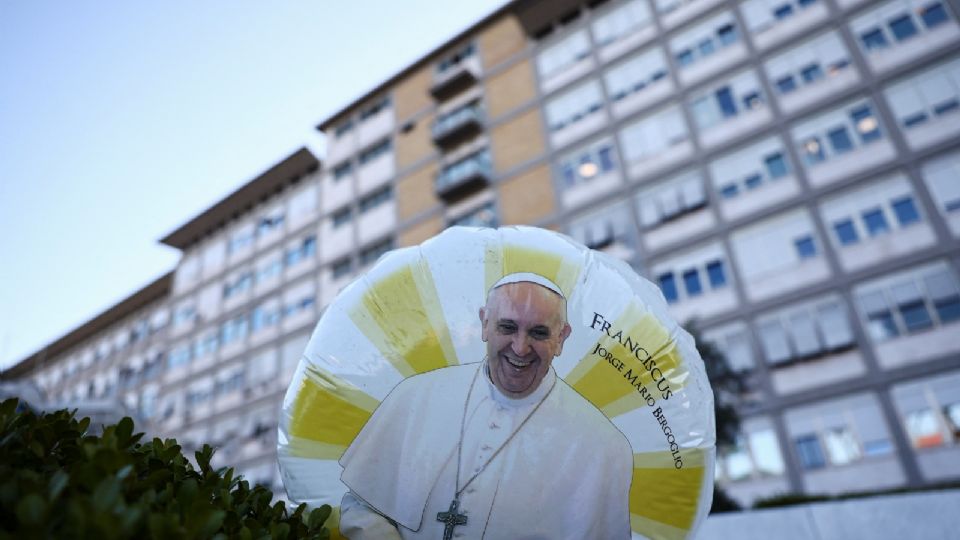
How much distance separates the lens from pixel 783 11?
2194 cm

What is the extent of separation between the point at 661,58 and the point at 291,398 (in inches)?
943

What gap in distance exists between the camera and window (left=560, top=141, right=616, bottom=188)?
2403cm

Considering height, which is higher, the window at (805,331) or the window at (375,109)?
the window at (375,109)

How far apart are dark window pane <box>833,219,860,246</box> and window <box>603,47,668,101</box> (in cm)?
872

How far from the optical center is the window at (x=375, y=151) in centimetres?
3227

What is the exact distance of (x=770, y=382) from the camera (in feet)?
60.7

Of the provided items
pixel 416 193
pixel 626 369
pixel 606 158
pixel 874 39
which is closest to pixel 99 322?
pixel 416 193

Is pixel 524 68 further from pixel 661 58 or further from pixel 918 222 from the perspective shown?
pixel 918 222

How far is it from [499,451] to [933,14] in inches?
920

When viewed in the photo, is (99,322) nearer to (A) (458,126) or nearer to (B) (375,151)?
(B) (375,151)

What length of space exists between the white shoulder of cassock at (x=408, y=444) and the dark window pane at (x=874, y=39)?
22.7 meters

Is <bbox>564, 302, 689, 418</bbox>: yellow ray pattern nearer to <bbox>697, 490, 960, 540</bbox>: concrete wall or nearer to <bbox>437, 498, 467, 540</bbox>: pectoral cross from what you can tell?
<bbox>437, 498, 467, 540</bbox>: pectoral cross

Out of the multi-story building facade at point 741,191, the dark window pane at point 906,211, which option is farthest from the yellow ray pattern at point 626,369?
the dark window pane at point 906,211

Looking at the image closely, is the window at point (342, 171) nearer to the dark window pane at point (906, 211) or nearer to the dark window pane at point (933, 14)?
the dark window pane at point (906, 211)
